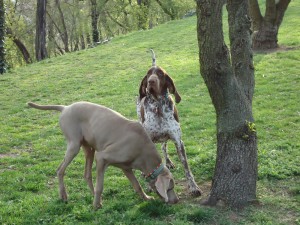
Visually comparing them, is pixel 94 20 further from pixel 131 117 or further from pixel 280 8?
pixel 131 117

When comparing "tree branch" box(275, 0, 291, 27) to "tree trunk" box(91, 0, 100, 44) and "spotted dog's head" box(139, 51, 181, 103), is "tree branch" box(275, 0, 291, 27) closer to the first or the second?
"spotted dog's head" box(139, 51, 181, 103)

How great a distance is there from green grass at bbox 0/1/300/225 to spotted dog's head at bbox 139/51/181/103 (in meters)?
1.50

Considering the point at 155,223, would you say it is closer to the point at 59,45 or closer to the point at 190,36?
the point at 190,36

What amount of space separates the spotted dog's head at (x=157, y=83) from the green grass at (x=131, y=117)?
1.50 meters

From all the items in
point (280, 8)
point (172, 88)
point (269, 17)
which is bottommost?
point (172, 88)

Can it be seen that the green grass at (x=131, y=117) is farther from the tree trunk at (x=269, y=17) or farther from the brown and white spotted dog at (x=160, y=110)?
the tree trunk at (x=269, y=17)

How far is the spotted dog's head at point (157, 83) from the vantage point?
685cm

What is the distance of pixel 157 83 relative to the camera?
6.87 m

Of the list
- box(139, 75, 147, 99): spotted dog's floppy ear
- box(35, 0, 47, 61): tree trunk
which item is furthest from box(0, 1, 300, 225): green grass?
box(35, 0, 47, 61): tree trunk

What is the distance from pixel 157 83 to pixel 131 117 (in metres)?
4.79

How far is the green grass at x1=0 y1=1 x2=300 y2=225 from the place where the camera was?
5797 millimetres

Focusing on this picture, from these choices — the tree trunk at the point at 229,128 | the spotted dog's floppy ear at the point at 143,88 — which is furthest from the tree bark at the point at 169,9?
the tree trunk at the point at 229,128

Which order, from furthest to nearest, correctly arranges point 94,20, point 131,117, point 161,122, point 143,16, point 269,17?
point 94,20 → point 143,16 → point 269,17 → point 131,117 → point 161,122

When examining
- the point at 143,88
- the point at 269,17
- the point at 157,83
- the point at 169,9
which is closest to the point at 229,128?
Result: the point at 157,83
